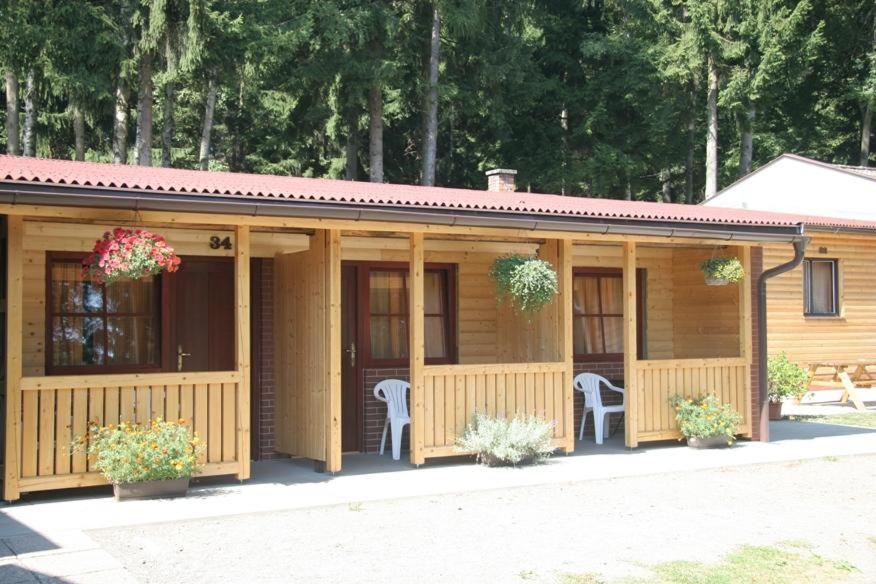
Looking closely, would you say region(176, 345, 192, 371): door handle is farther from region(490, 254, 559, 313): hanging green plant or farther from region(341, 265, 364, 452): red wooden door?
region(490, 254, 559, 313): hanging green plant

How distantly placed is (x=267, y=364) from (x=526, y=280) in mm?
3094

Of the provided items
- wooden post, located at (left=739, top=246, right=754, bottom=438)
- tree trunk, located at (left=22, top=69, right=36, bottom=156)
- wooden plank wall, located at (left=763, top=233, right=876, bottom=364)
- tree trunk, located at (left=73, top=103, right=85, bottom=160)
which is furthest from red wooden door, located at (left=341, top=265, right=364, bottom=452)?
tree trunk, located at (left=73, top=103, right=85, bottom=160)

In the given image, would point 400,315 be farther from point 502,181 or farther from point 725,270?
point 725,270

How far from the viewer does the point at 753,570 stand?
6.04 m

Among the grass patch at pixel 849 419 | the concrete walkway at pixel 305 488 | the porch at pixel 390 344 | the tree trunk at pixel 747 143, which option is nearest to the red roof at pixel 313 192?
the porch at pixel 390 344

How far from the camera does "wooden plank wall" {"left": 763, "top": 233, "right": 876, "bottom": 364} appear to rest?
18.3 meters

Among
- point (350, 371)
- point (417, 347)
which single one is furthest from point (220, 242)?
point (417, 347)

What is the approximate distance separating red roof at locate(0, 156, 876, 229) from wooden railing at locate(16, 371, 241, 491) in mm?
1694

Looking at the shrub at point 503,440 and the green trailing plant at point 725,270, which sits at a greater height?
the green trailing plant at point 725,270

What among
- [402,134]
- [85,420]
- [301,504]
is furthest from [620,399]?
[402,134]

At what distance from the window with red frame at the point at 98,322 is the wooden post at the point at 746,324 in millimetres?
7009

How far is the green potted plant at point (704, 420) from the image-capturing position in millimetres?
11477

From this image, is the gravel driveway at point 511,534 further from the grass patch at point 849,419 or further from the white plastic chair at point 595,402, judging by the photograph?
the grass patch at point 849,419

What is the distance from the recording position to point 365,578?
5832 millimetres
